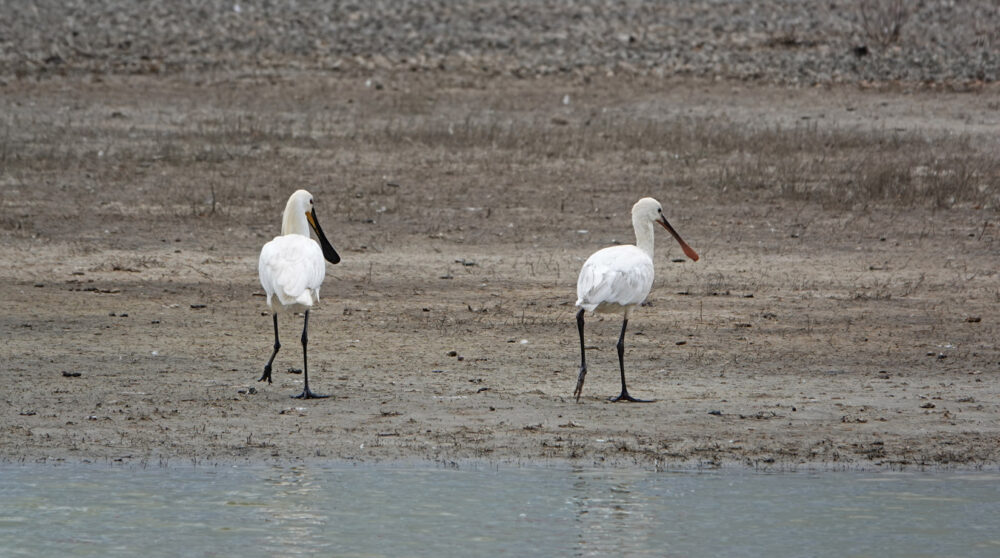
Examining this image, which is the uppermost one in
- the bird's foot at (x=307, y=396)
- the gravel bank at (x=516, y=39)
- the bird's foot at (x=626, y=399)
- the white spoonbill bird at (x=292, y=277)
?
the gravel bank at (x=516, y=39)

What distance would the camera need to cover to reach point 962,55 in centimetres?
2634

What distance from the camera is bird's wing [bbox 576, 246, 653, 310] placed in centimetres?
918

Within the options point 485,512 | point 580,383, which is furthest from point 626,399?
point 485,512

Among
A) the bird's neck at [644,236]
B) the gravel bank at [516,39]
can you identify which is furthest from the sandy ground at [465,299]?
the gravel bank at [516,39]

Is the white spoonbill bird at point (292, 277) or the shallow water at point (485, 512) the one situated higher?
the white spoonbill bird at point (292, 277)

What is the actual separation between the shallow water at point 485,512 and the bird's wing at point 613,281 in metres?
1.59

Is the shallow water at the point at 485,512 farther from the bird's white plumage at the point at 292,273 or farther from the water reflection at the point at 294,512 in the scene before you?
the bird's white plumage at the point at 292,273

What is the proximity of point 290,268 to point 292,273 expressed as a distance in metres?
0.05

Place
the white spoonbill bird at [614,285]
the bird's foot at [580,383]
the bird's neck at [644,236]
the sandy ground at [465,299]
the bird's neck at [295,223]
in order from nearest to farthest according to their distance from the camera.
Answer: the sandy ground at [465,299], the bird's foot at [580,383], the white spoonbill bird at [614,285], the bird's neck at [644,236], the bird's neck at [295,223]

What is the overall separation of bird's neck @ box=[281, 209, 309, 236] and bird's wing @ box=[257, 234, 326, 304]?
73cm

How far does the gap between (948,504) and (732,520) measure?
3.75 ft

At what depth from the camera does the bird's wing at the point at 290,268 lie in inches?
364

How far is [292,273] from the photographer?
929 centimetres

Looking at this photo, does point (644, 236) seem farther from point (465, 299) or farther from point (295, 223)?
point (465, 299)
